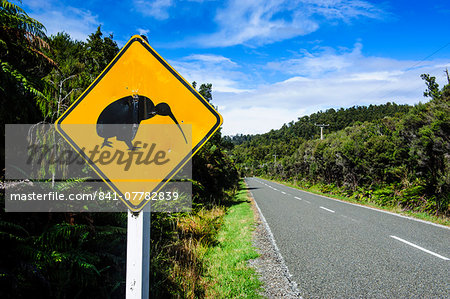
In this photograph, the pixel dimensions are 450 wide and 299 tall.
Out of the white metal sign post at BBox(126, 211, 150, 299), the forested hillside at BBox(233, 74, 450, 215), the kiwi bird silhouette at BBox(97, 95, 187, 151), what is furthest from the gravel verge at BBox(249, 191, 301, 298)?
the forested hillside at BBox(233, 74, 450, 215)

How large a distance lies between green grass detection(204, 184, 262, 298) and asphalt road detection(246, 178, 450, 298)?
710mm

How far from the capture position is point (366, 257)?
189 inches

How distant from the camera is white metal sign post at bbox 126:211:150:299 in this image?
1157 mm

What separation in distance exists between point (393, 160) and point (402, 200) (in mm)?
2444

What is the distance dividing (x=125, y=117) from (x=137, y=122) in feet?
0.25

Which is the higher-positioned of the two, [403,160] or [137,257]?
[403,160]

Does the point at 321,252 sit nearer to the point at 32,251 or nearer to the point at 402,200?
the point at 32,251

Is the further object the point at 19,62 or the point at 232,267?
the point at 232,267

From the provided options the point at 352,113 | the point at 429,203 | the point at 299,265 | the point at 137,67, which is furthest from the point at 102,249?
the point at 352,113

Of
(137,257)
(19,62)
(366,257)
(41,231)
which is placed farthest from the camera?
(366,257)

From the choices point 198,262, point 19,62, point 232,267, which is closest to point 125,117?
point 19,62

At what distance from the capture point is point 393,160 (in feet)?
40.5

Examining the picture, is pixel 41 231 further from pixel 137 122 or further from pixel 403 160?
pixel 403 160

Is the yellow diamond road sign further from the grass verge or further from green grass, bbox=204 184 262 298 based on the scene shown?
green grass, bbox=204 184 262 298
